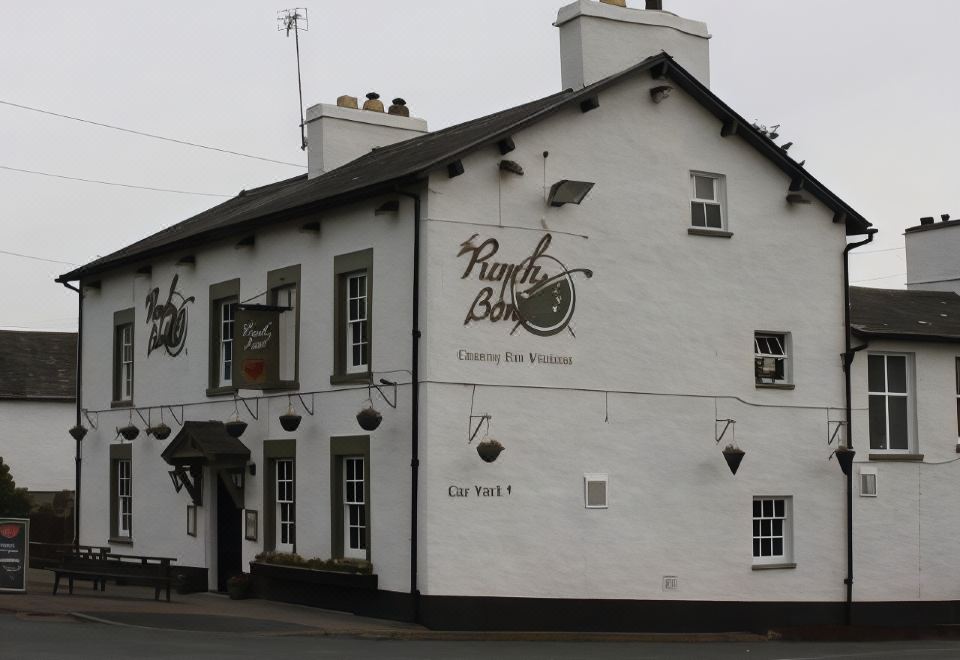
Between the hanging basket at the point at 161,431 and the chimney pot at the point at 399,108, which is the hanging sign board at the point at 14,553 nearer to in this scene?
the hanging basket at the point at 161,431

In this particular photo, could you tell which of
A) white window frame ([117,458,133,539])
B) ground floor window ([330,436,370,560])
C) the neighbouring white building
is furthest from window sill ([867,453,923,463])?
white window frame ([117,458,133,539])

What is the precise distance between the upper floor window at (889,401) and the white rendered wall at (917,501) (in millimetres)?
169

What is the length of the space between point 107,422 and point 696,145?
567 inches

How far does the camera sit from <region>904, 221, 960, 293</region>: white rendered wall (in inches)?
1265

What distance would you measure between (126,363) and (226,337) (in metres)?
4.66

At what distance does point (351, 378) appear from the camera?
78.0 ft

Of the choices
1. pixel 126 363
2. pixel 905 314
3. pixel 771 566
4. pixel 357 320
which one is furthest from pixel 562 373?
pixel 126 363

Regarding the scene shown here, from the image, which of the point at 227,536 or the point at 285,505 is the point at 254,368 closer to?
the point at 285,505

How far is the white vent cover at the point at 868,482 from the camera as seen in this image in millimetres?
26047

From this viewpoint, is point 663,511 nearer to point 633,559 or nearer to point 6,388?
point 633,559

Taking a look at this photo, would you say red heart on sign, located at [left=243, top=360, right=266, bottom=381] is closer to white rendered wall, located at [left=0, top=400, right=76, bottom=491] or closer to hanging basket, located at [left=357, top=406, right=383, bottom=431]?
hanging basket, located at [left=357, top=406, right=383, bottom=431]

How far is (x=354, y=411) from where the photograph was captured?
77.8 ft

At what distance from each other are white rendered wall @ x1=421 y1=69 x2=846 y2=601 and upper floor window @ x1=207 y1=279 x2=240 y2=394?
6.84 metres

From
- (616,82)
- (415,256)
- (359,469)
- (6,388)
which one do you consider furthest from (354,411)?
(6,388)
